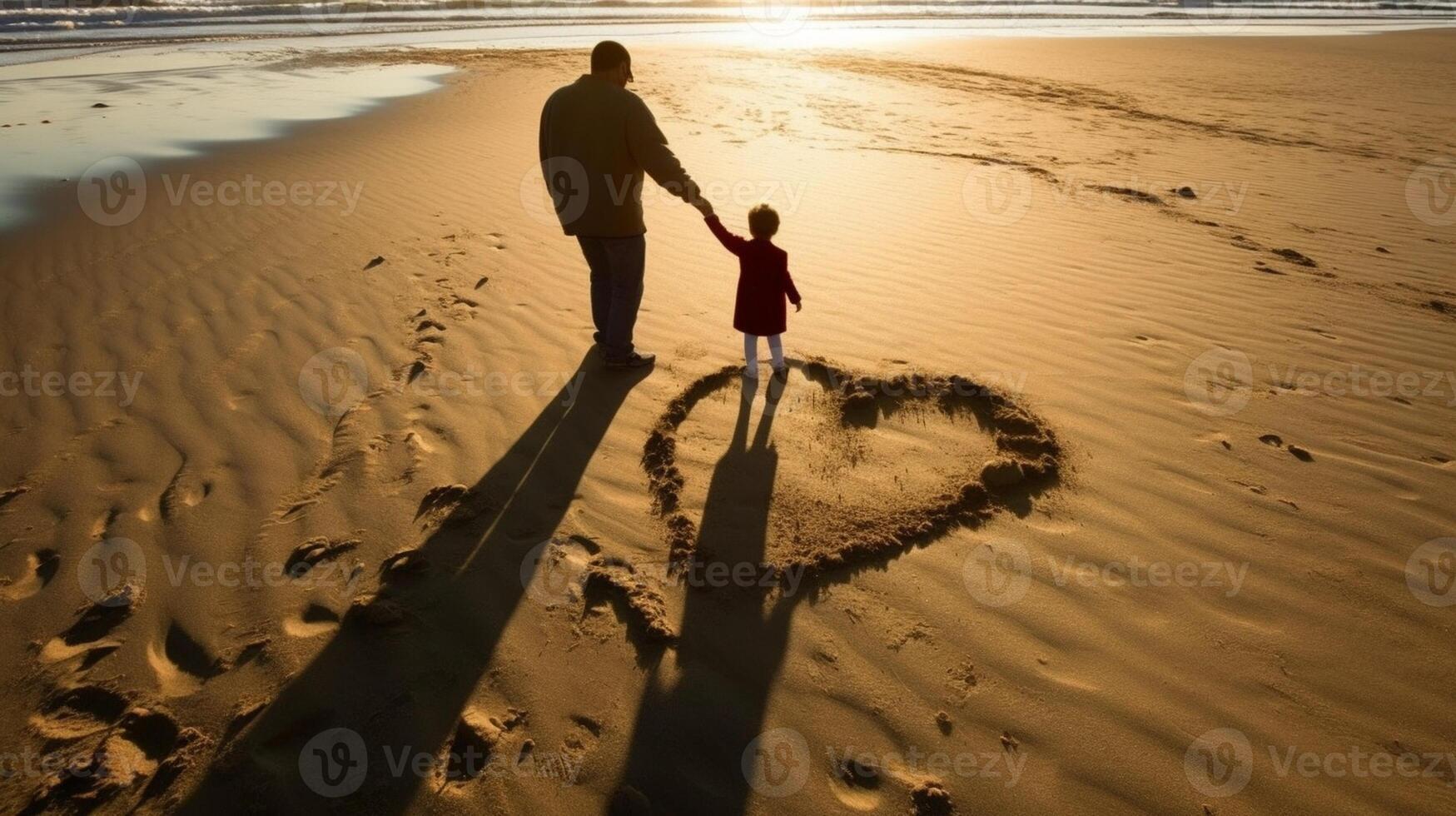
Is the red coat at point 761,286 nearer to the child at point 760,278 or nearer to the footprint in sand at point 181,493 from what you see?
the child at point 760,278

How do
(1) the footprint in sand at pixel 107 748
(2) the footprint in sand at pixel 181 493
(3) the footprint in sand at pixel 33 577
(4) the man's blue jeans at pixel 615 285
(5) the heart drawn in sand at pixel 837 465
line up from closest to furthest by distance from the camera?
(1) the footprint in sand at pixel 107 748 → (3) the footprint in sand at pixel 33 577 → (5) the heart drawn in sand at pixel 837 465 → (2) the footprint in sand at pixel 181 493 → (4) the man's blue jeans at pixel 615 285

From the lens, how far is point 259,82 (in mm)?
13445

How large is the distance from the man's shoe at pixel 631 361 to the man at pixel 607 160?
19.7 inches

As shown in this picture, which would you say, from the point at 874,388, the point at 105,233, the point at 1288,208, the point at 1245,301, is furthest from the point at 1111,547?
the point at 105,233

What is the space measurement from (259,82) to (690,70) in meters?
8.63

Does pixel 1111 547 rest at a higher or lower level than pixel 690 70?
lower

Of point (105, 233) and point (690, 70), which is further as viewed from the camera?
point (690, 70)

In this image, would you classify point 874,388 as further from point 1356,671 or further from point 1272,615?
point 1356,671

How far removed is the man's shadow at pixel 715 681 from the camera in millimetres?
2041

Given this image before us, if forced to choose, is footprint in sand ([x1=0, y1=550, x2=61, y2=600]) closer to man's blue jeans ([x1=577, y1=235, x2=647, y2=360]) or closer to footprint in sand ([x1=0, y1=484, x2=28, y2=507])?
footprint in sand ([x1=0, y1=484, x2=28, y2=507])

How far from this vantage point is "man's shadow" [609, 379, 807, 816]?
2.04 m

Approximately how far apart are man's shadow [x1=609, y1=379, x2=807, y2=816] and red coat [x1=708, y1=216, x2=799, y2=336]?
1072 millimetres

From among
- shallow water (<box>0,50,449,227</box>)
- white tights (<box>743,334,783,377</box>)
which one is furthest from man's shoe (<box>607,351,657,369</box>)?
shallow water (<box>0,50,449,227</box>)

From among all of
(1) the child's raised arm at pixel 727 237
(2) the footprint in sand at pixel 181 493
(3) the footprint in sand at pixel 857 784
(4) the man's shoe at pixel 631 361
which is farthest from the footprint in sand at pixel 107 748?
(1) the child's raised arm at pixel 727 237
